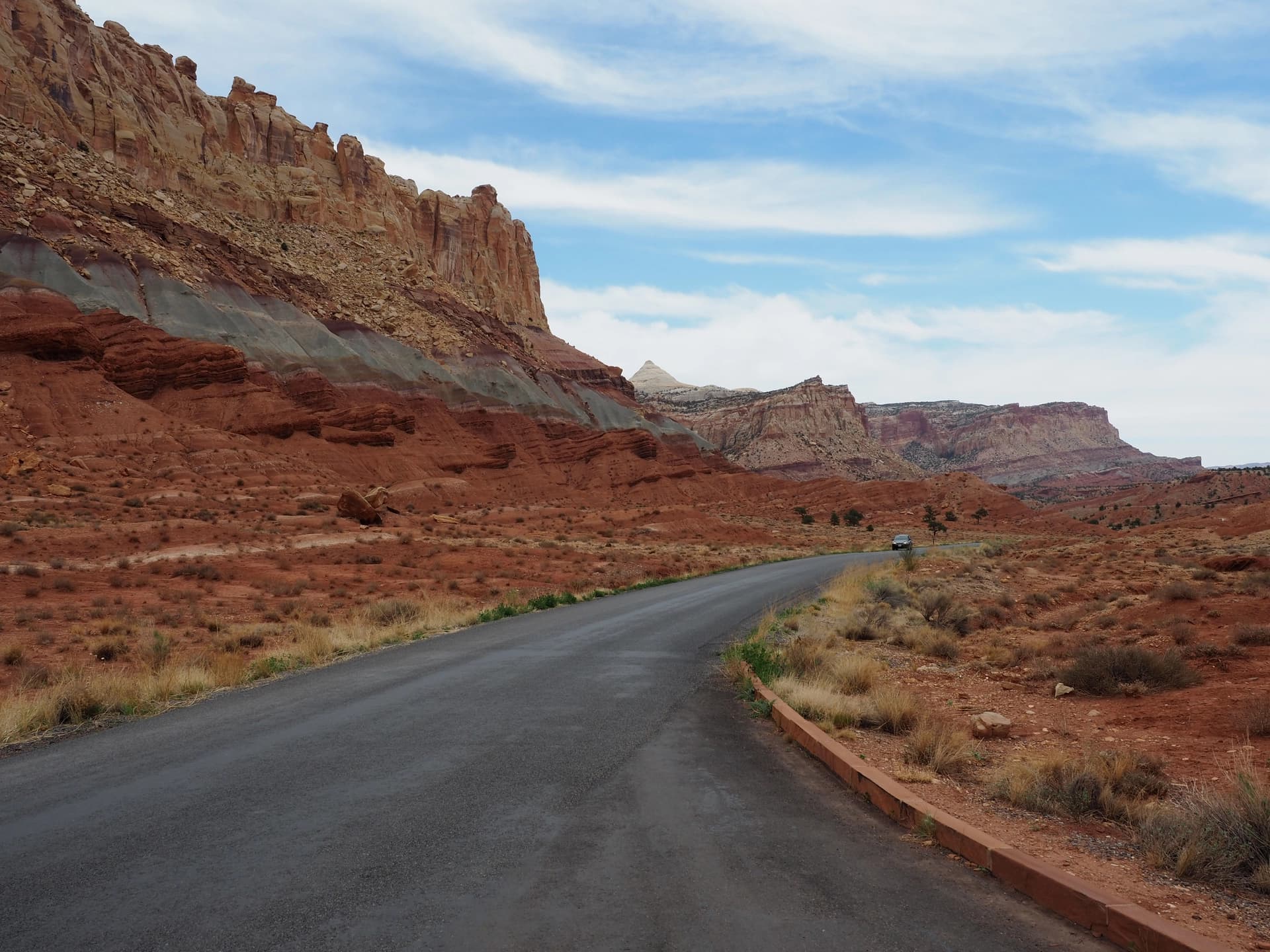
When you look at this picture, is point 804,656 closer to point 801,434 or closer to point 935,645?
point 935,645

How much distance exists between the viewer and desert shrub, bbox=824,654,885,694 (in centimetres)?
971

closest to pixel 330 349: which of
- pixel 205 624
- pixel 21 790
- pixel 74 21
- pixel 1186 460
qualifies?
pixel 74 21

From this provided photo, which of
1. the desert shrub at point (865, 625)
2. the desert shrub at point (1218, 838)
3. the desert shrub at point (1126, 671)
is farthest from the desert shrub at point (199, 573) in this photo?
the desert shrub at point (1218, 838)

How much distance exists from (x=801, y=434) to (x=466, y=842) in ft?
454

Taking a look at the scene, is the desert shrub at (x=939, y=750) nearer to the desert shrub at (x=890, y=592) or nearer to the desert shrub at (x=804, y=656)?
the desert shrub at (x=804, y=656)

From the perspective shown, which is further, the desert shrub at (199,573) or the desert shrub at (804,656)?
the desert shrub at (199,573)

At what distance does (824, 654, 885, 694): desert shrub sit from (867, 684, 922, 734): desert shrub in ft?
3.90

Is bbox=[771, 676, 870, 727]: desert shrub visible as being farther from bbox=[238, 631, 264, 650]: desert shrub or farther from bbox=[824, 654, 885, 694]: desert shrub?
bbox=[238, 631, 264, 650]: desert shrub

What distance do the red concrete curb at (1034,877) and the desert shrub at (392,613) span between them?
13117 millimetres

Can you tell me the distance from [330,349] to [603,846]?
7502cm

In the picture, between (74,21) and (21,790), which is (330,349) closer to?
(74,21)

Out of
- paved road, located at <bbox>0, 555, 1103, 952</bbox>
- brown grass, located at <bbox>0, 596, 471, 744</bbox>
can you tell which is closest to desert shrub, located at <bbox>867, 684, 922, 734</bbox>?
paved road, located at <bbox>0, 555, 1103, 952</bbox>

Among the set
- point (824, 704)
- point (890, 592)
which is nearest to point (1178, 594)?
point (890, 592)

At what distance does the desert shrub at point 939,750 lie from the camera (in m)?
6.56
